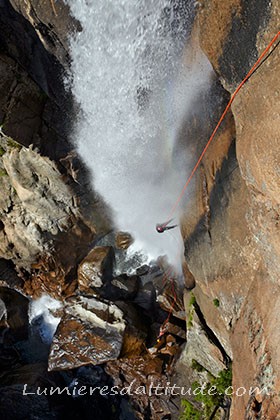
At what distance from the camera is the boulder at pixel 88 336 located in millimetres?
8641

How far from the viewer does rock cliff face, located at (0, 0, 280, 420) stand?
411 cm

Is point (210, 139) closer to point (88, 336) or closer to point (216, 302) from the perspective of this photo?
point (216, 302)

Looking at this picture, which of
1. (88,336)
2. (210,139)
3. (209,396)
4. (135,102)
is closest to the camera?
(210,139)

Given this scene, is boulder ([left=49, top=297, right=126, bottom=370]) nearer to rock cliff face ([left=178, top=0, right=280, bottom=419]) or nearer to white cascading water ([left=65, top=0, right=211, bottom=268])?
white cascading water ([left=65, top=0, right=211, bottom=268])

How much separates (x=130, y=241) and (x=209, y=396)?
16.7 ft

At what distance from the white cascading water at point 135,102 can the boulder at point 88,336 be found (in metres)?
2.49

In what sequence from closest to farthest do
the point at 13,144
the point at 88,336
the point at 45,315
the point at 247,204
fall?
the point at 247,204, the point at 13,144, the point at 88,336, the point at 45,315

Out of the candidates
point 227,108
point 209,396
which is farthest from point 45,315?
point 227,108

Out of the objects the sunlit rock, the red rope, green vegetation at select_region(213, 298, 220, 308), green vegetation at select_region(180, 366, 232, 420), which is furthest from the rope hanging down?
green vegetation at select_region(180, 366, 232, 420)

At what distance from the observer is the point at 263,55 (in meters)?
3.72

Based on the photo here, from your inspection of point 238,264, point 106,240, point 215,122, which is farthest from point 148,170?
point 238,264

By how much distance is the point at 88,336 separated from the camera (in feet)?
29.2

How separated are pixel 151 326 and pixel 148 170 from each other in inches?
166

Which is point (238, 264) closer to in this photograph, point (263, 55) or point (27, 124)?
point (263, 55)
